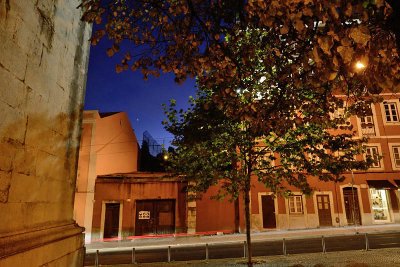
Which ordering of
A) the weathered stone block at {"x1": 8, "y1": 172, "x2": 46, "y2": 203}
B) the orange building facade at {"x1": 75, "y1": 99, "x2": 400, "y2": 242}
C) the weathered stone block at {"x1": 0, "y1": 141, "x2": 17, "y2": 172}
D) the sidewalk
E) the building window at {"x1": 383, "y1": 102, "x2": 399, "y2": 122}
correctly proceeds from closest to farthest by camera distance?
the weathered stone block at {"x1": 0, "y1": 141, "x2": 17, "y2": 172} < the weathered stone block at {"x1": 8, "y1": 172, "x2": 46, "y2": 203} < the sidewalk < the orange building facade at {"x1": 75, "y1": 99, "x2": 400, "y2": 242} < the building window at {"x1": 383, "y1": 102, "x2": 399, "y2": 122}

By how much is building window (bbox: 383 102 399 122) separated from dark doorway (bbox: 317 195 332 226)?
963 cm

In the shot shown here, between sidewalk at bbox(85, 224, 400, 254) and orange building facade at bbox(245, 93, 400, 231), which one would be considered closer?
sidewalk at bbox(85, 224, 400, 254)

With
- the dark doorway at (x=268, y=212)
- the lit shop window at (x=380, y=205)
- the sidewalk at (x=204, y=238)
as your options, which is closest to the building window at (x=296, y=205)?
the dark doorway at (x=268, y=212)

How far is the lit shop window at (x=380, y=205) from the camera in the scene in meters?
22.0

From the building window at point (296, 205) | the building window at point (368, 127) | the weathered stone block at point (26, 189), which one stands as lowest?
the building window at point (296, 205)

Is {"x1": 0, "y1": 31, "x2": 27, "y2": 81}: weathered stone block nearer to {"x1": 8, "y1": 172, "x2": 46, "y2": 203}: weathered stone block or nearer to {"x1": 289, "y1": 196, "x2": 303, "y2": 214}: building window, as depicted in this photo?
{"x1": 8, "y1": 172, "x2": 46, "y2": 203}: weathered stone block

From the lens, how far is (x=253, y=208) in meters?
21.8

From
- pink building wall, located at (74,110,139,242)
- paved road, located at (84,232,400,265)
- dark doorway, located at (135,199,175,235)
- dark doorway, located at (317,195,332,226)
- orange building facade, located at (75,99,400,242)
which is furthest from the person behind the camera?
dark doorway, located at (317,195,332,226)

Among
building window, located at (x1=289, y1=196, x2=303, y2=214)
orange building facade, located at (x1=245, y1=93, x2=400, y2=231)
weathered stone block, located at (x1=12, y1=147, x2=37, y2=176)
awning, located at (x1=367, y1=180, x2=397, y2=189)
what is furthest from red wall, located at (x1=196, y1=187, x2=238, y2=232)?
weathered stone block, located at (x1=12, y1=147, x2=37, y2=176)

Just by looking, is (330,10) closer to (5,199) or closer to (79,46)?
(79,46)

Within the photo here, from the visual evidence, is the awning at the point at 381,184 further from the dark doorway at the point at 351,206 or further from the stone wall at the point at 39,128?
the stone wall at the point at 39,128

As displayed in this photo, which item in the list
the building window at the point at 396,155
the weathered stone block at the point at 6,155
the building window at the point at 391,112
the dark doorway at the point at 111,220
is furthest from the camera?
the building window at the point at 391,112

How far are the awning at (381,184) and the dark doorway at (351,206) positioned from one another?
140 cm

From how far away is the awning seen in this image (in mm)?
21672
